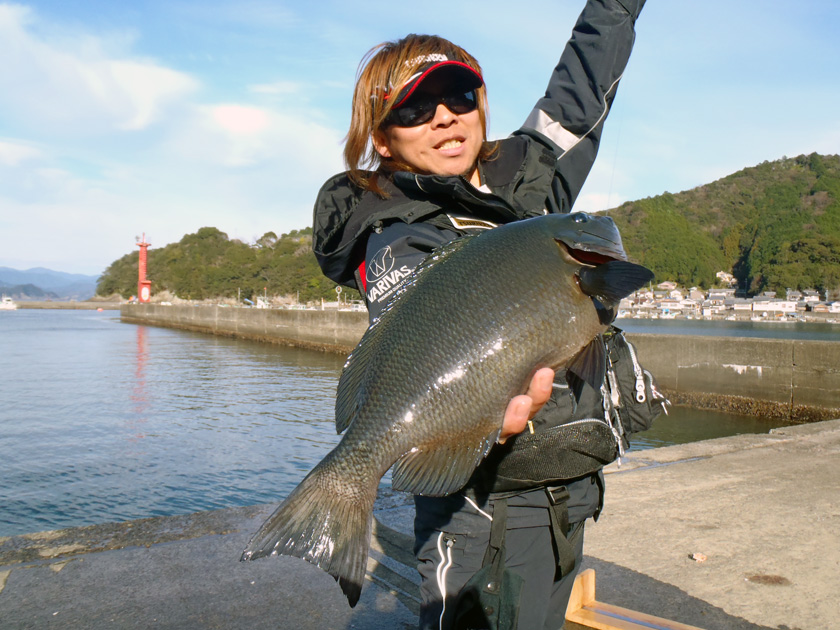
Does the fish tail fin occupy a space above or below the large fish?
below

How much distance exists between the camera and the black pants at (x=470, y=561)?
61.8 inches

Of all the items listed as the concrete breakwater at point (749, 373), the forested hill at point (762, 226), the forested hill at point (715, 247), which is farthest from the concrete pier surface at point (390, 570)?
the forested hill at point (762, 226)

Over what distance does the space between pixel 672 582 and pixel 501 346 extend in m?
2.53

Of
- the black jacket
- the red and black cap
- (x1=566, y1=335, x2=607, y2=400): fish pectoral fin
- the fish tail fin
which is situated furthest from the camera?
the red and black cap

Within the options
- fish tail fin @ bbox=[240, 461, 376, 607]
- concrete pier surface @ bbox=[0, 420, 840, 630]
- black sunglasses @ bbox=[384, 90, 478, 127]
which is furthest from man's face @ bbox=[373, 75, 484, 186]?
concrete pier surface @ bbox=[0, 420, 840, 630]

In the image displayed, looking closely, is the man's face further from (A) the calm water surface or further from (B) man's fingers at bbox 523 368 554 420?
(A) the calm water surface

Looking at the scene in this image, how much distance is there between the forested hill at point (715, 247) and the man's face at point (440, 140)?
215ft

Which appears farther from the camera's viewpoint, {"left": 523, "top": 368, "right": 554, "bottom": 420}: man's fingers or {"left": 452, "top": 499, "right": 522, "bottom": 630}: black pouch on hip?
{"left": 452, "top": 499, "right": 522, "bottom": 630}: black pouch on hip

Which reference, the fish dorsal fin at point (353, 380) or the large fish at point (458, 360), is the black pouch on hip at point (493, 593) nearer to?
the large fish at point (458, 360)

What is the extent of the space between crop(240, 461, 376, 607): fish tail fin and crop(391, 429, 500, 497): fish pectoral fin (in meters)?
0.09

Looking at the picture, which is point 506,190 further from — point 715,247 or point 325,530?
point 715,247

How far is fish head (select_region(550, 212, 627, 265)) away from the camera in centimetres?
149

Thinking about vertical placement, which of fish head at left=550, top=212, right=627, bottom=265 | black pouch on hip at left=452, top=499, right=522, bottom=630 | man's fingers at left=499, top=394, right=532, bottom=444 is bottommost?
black pouch on hip at left=452, top=499, right=522, bottom=630

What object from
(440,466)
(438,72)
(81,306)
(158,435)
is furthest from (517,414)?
(81,306)
